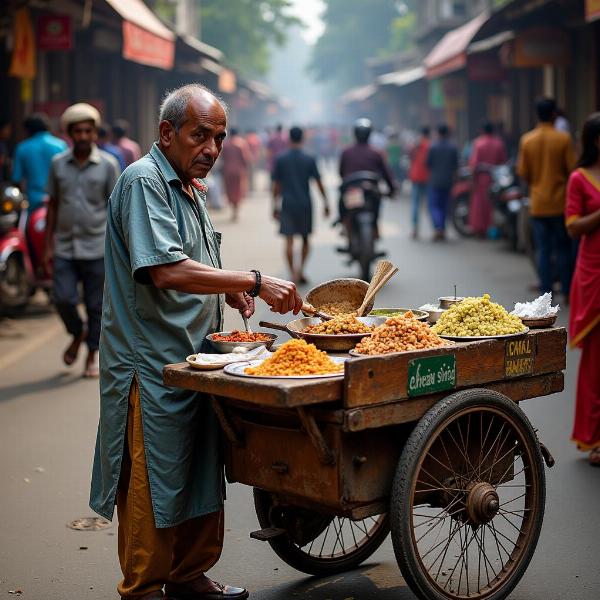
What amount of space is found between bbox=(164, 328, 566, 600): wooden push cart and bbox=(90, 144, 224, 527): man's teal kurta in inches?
4.8

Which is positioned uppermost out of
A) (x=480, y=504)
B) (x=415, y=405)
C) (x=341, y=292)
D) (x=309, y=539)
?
(x=341, y=292)

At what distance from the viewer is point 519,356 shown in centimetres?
409

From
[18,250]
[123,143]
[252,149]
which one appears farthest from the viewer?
[252,149]

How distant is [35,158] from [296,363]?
848cm

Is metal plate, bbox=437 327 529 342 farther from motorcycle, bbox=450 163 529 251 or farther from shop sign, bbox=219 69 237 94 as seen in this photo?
shop sign, bbox=219 69 237 94

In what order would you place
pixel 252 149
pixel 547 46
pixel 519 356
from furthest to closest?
pixel 252 149 → pixel 547 46 → pixel 519 356

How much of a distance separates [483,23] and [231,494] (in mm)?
14994

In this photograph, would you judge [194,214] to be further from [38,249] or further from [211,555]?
[38,249]

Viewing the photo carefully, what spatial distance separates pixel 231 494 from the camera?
5668 mm

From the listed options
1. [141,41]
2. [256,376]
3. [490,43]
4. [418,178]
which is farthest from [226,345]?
[490,43]

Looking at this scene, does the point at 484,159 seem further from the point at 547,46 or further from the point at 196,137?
the point at 196,137

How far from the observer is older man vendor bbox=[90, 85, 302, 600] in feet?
12.3

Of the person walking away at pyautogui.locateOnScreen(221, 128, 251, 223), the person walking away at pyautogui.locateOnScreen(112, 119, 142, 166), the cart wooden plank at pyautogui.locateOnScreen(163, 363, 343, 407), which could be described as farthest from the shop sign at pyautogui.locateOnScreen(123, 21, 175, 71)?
the cart wooden plank at pyautogui.locateOnScreen(163, 363, 343, 407)

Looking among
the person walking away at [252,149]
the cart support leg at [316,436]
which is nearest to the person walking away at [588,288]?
the cart support leg at [316,436]
